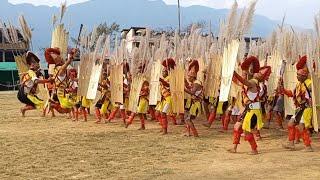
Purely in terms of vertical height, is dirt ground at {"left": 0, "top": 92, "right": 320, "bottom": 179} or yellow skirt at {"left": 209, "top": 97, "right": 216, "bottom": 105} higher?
yellow skirt at {"left": 209, "top": 97, "right": 216, "bottom": 105}

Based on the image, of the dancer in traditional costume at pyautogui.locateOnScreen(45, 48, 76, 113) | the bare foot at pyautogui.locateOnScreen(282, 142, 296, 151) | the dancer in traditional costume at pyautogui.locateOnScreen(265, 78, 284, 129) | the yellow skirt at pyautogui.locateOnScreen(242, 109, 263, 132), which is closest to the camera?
the yellow skirt at pyautogui.locateOnScreen(242, 109, 263, 132)

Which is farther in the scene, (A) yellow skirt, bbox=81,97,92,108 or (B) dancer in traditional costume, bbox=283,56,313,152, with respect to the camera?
(A) yellow skirt, bbox=81,97,92,108

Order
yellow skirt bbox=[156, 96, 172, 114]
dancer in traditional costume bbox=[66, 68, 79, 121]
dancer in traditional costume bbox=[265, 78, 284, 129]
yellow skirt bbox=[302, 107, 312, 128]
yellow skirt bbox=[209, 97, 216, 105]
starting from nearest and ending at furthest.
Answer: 1. yellow skirt bbox=[302, 107, 312, 128]
2. yellow skirt bbox=[156, 96, 172, 114]
3. dancer in traditional costume bbox=[265, 78, 284, 129]
4. yellow skirt bbox=[209, 97, 216, 105]
5. dancer in traditional costume bbox=[66, 68, 79, 121]

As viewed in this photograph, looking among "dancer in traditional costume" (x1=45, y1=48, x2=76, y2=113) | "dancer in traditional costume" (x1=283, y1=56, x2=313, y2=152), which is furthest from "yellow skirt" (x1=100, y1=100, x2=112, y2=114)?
"dancer in traditional costume" (x1=283, y1=56, x2=313, y2=152)

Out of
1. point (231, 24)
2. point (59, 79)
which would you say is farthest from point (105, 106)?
point (231, 24)

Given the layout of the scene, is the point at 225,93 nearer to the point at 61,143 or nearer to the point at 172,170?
the point at 172,170

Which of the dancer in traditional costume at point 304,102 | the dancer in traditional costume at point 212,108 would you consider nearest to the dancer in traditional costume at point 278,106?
the dancer in traditional costume at point 212,108

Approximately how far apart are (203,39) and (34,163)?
6.75 meters

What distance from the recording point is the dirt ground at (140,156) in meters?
6.85

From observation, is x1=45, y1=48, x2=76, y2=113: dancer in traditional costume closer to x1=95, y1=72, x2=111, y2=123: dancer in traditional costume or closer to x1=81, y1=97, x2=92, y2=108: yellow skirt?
x1=81, y1=97, x2=92, y2=108: yellow skirt

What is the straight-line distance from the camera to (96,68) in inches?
490

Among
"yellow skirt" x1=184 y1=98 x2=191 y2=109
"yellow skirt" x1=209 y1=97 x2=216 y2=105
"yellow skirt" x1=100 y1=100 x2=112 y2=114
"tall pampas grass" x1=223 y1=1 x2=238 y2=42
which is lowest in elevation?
"yellow skirt" x1=100 y1=100 x2=112 y2=114

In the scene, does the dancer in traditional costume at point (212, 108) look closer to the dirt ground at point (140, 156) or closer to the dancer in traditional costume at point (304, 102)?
the dirt ground at point (140, 156)

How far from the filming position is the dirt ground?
685 cm
